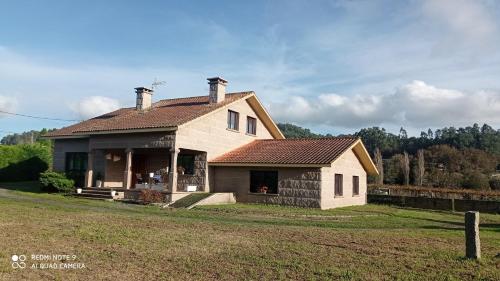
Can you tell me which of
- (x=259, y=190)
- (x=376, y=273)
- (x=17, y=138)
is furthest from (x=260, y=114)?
(x=17, y=138)

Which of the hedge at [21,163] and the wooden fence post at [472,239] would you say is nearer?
the wooden fence post at [472,239]

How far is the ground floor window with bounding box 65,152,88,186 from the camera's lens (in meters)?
27.2

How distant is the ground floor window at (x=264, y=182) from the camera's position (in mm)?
22500

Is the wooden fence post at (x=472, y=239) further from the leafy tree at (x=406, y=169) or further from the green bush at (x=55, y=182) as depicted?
the leafy tree at (x=406, y=169)

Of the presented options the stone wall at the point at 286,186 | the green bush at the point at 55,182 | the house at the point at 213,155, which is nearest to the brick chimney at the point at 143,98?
the house at the point at 213,155

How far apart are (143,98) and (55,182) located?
8077 millimetres

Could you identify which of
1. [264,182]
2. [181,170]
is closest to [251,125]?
[181,170]

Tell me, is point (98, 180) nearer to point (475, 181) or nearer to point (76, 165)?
point (76, 165)

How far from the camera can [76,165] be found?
2873 cm

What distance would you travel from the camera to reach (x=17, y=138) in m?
153

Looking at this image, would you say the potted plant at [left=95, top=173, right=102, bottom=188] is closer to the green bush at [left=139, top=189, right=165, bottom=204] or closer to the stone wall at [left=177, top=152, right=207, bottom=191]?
the stone wall at [left=177, top=152, right=207, bottom=191]

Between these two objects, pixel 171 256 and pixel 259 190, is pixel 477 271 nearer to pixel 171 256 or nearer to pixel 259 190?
Result: pixel 171 256

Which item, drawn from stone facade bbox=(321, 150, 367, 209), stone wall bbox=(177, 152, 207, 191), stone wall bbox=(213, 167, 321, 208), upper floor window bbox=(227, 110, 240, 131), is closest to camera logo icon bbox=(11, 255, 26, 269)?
stone wall bbox=(213, 167, 321, 208)

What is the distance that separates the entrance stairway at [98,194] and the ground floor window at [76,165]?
12.6 ft
